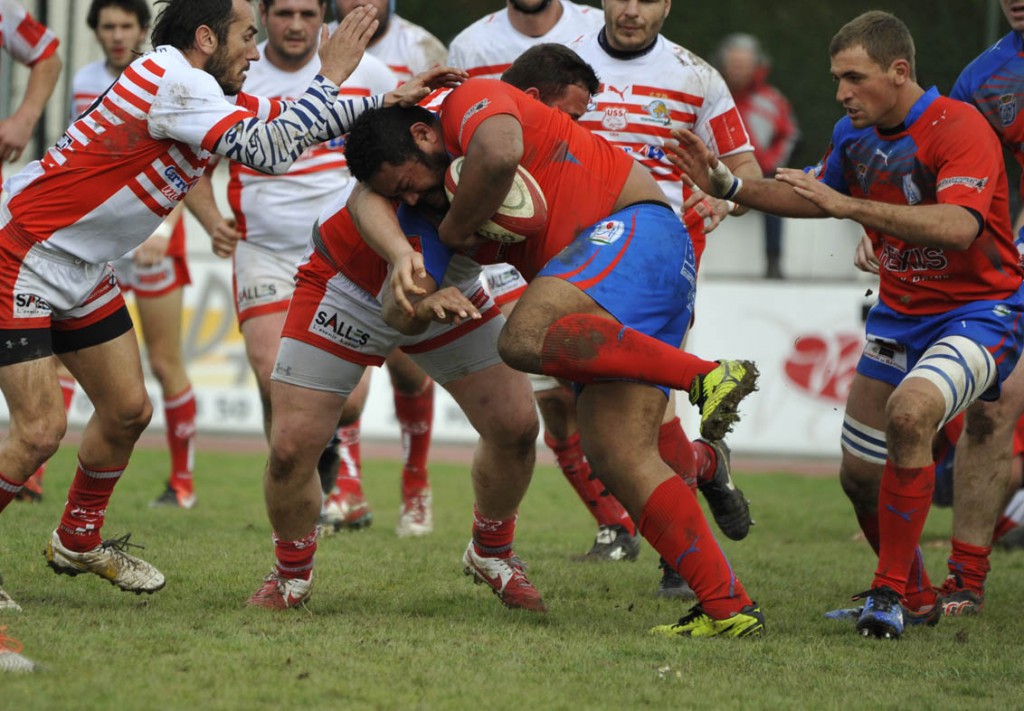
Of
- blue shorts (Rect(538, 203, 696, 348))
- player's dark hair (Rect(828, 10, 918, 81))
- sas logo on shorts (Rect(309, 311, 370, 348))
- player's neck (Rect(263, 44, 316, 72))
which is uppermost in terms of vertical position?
player's dark hair (Rect(828, 10, 918, 81))

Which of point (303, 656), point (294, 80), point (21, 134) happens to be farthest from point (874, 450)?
point (21, 134)

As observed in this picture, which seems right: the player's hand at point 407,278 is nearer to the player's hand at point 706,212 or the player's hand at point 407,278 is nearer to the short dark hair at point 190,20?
the short dark hair at point 190,20

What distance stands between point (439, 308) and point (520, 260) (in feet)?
1.87

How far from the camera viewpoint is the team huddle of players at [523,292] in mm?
4844

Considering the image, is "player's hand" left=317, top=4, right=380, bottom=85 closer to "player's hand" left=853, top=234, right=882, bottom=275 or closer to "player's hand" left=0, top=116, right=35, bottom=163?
"player's hand" left=853, top=234, right=882, bottom=275

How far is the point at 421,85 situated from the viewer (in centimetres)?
508

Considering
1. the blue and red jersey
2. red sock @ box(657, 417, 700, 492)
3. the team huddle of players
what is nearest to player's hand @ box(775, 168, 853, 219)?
the team huddle of players

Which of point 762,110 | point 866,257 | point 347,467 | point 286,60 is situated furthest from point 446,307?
point 762,110

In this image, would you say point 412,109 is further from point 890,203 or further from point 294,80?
point 294,80

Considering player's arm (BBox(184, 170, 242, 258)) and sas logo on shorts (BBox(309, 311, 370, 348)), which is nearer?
sas logo on shorts (BBox(309, 311, 370, 348))

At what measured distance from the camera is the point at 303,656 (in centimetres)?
435

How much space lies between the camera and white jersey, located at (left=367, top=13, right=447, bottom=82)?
8.30m

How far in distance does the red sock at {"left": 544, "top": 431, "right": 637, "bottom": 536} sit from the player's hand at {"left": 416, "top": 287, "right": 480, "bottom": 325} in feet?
8.18

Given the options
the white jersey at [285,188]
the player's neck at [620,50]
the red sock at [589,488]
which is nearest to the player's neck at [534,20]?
the white jersey at [285,188]
